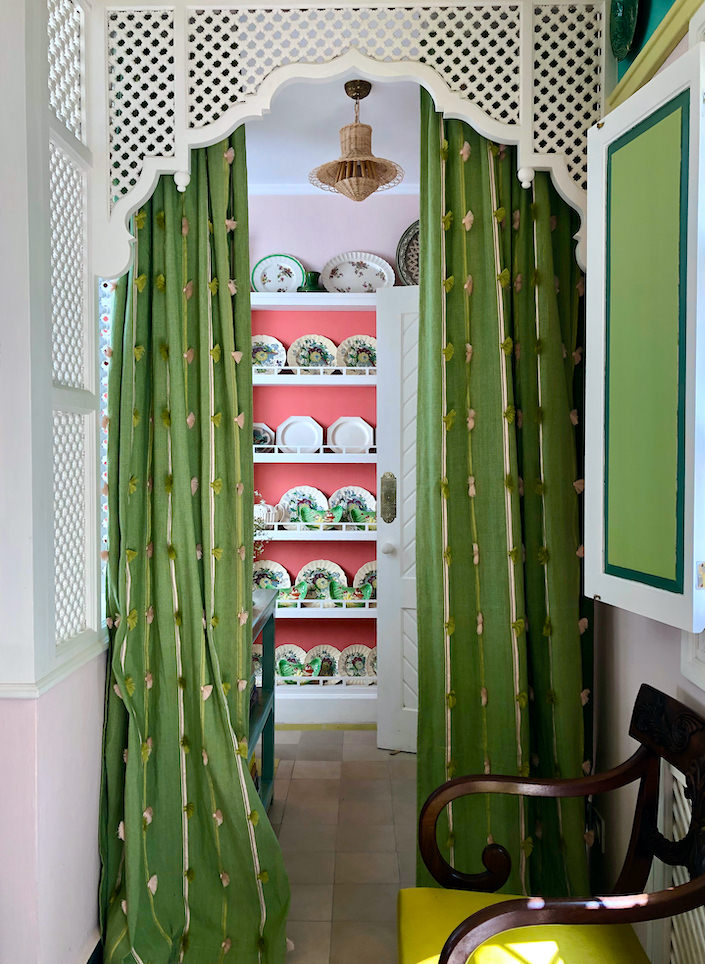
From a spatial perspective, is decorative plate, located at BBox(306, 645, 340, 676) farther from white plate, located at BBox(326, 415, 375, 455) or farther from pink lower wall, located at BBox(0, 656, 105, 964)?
pink lower wall, located at BBox(0, 656, 105, 964)

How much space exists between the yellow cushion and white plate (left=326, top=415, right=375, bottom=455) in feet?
9.11

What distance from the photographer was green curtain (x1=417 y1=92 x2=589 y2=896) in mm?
2172

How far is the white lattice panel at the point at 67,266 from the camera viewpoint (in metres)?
1.94

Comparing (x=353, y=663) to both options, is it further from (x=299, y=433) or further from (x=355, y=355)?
(x=355, y=355)

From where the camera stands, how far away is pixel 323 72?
2111 mm

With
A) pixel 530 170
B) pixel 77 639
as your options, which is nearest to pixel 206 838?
pixel 77 639

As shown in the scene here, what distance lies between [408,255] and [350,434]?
101 cm

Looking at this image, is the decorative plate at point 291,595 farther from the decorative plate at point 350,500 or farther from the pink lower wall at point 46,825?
the pink lower wall at point 46,825

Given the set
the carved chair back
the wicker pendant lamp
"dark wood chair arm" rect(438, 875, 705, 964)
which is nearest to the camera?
"dark wood chair arm" rect(438, 875, 705, 964)

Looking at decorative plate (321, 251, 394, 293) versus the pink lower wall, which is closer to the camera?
the pink lower wall

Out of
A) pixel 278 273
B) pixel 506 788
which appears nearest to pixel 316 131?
pixel 278 273

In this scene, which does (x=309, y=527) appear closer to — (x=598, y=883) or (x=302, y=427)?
(x=302, y=427)

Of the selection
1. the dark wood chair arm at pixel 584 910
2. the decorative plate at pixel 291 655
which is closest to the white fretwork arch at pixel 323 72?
the dark wood chair arm at pixel 584 910

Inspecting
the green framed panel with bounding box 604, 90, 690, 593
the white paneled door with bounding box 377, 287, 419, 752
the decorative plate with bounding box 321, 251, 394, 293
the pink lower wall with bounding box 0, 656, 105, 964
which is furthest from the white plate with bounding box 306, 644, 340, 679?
the green framed panel with bounding box 604, 90, 690, 593
